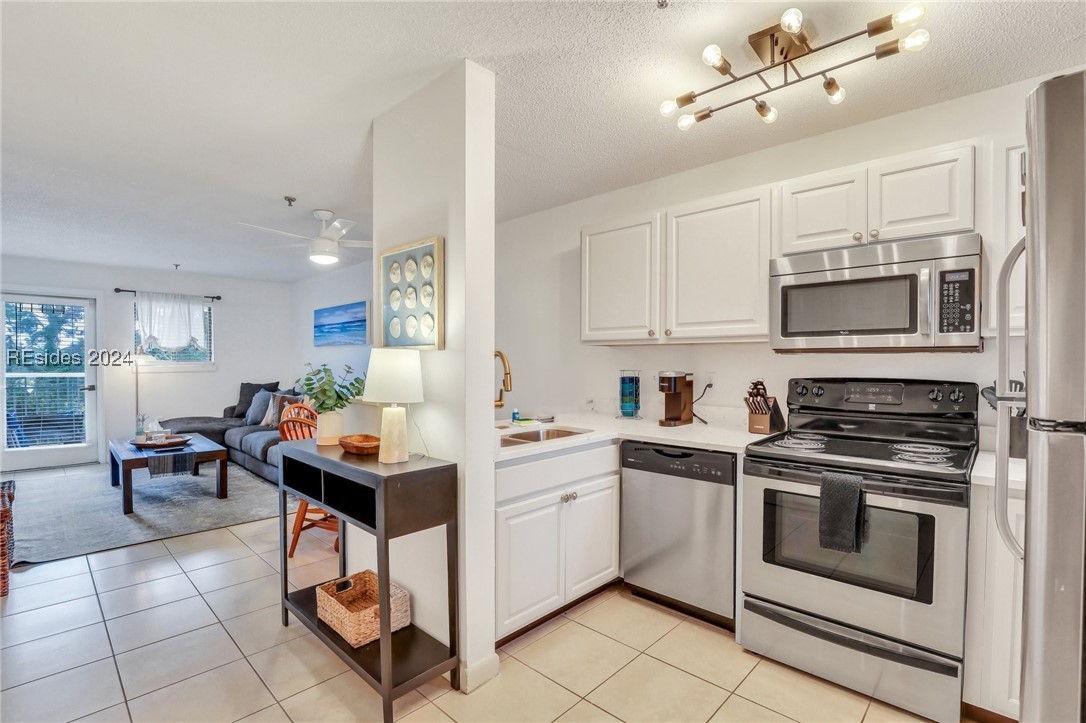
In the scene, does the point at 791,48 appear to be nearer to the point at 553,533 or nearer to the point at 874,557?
the point at 874,557

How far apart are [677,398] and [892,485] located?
126cm

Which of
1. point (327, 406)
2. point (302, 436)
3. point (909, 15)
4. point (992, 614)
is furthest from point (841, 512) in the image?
point (302, 436)

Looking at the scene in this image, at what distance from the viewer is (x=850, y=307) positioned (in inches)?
91.2

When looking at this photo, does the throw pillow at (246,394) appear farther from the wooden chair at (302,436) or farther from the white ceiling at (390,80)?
the white ceiling at (390,80)

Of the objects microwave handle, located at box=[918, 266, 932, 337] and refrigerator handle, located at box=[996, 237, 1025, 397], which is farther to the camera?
microwave handle, located at box=[918, 266, 932, 337]

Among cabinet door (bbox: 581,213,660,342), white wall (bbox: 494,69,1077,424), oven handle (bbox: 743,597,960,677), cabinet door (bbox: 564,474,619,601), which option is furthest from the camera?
cabinet door (bbox: 581,213,660,342)

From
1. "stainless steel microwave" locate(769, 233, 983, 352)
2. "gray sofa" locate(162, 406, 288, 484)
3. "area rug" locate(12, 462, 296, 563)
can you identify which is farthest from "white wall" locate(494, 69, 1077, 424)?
"gray sofa" locate(162, 406, 288, 484)

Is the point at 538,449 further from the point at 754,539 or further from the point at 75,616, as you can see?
the point at 75,616

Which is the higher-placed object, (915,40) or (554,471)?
(915,40)

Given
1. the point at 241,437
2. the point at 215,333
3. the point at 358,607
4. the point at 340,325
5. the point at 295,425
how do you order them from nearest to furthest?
1. the point at 358,607
2. the point at 295,425
3. the point at 241,437
4. the point at 340,325
5. the point at 215,333

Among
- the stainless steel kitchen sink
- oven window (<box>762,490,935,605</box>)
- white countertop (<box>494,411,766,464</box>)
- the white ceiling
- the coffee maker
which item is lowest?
oven window (<box>762,490,935,605</box>)

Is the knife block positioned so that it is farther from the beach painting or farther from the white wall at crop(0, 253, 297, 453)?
the white wall at crop(0, 253, 297, 453)

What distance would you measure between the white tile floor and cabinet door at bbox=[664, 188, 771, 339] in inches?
58.9

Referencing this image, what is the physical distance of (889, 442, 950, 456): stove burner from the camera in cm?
205
